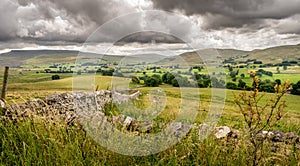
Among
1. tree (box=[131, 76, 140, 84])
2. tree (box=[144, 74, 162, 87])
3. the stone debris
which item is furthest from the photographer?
tree (box=[144, 74, 162, 87])

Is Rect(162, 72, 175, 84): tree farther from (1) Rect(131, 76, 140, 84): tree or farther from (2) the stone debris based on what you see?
(2) the stone debris

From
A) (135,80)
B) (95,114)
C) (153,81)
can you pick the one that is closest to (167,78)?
(153,81)

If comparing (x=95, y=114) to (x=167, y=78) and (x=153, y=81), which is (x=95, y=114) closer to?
(x=167, y=78)

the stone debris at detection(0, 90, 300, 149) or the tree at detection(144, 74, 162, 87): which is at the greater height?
the tree at detection(144, 74, 162, 87)

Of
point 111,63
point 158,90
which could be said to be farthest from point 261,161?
point 158,90

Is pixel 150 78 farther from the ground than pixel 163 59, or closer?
closer

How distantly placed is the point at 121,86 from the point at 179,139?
27.5 feet

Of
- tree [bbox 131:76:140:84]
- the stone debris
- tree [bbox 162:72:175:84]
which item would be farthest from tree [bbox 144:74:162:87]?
tree [bbox 131:76:140:84]

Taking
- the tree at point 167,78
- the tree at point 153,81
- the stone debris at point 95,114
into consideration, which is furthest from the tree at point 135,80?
the tree at point 167,78

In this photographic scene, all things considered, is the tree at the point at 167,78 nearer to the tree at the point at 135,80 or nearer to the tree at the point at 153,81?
the tree at the point at 153,81

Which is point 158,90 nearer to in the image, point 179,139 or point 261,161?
point 179,139

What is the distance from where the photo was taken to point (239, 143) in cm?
540

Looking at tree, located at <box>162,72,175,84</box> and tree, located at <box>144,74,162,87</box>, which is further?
tree, located at <box>144,74,162,87</box>

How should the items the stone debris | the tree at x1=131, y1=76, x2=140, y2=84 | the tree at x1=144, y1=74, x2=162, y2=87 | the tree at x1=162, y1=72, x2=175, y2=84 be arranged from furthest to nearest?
the tree at x1=144, y1=74, x2=162, y2=87, the tree at x1=162, y1=72, x2=175, y2=84, the tree at x1=131, y1=76, x2=140, y2=84, the stone debris
